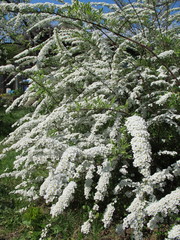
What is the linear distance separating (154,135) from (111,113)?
0.62m

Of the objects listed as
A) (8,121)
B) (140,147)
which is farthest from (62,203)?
(8,121)

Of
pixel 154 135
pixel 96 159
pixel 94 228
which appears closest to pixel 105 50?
pixel 154 135

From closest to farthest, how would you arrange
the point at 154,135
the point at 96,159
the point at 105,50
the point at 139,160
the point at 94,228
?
the point at 139,160
the point at 94,228
the point at 96,159
the point at 154,135
the point at 105,50

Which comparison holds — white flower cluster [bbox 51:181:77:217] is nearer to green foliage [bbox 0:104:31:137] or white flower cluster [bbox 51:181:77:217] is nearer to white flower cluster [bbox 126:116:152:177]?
white flower cluster [bbox 126:116:152:177]

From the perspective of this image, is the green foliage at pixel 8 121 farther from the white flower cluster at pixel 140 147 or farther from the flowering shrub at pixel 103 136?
the white flower cluster at pixel 140 147

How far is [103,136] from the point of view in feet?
9.22

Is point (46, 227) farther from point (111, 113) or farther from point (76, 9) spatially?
point (76, 9)

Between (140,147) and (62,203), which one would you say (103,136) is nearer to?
(62,203)

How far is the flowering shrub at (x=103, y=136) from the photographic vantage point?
2.08 m

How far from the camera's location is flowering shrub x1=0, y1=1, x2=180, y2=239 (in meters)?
2.08

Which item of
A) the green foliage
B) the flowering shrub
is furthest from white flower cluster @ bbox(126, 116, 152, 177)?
the green foliage

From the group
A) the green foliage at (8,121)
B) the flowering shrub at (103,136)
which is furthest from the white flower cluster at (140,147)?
the green foliage at (8,121)

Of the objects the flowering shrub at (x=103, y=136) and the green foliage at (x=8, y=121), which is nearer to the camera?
the flowering shrub at (x=103, y=136)

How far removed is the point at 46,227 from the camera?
8.29ft
